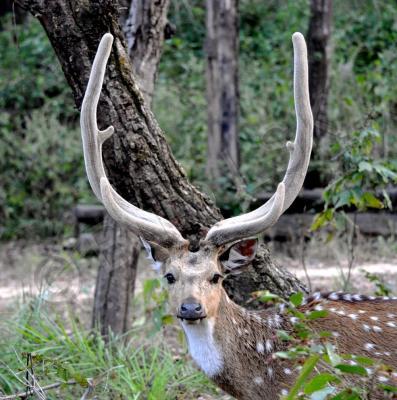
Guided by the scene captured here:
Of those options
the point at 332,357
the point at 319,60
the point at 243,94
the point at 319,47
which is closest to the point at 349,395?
the point at 332,357

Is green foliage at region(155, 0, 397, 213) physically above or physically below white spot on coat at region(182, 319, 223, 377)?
above

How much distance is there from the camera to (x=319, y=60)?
11219 millimetres

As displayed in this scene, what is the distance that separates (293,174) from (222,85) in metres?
6.26

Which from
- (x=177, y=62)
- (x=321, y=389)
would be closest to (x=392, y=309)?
(x=321, y=389)

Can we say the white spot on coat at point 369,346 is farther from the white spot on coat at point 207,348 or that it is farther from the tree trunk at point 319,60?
the tree trunk at point 319,60

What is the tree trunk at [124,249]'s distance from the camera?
681 cm

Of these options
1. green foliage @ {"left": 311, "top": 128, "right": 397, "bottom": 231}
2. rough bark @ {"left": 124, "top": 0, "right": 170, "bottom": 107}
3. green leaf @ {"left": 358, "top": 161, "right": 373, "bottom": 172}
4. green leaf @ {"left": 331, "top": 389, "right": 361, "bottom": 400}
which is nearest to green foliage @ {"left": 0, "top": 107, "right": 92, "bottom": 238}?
rough bark @ {"left": 124, "top": 0, "right": 170, "bottom": 107}

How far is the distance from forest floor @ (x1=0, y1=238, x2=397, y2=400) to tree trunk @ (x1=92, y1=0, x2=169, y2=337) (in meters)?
0.61

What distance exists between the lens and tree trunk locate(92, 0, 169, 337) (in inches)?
268

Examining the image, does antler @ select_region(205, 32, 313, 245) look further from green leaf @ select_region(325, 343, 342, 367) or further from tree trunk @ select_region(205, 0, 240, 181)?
tree trunk @ select_region(205, 0, 240, 181)

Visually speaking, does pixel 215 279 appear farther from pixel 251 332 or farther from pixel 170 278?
pixel 251 332

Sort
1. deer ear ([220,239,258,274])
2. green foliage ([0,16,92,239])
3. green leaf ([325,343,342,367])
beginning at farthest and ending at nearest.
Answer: green foliage ([0,16,92,239]) → deer ear ([220,239,258,274]) → green leaf ([325,343,342,367])

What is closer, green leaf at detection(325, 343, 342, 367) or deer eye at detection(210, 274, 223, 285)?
green leaf at detection(325, 343, 342, 367)

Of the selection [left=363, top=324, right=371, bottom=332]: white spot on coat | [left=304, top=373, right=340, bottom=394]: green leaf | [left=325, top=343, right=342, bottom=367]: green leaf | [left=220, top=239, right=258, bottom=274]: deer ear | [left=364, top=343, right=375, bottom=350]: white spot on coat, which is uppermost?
[left=220, top=239, right=258, bottom=274]: deer ear
